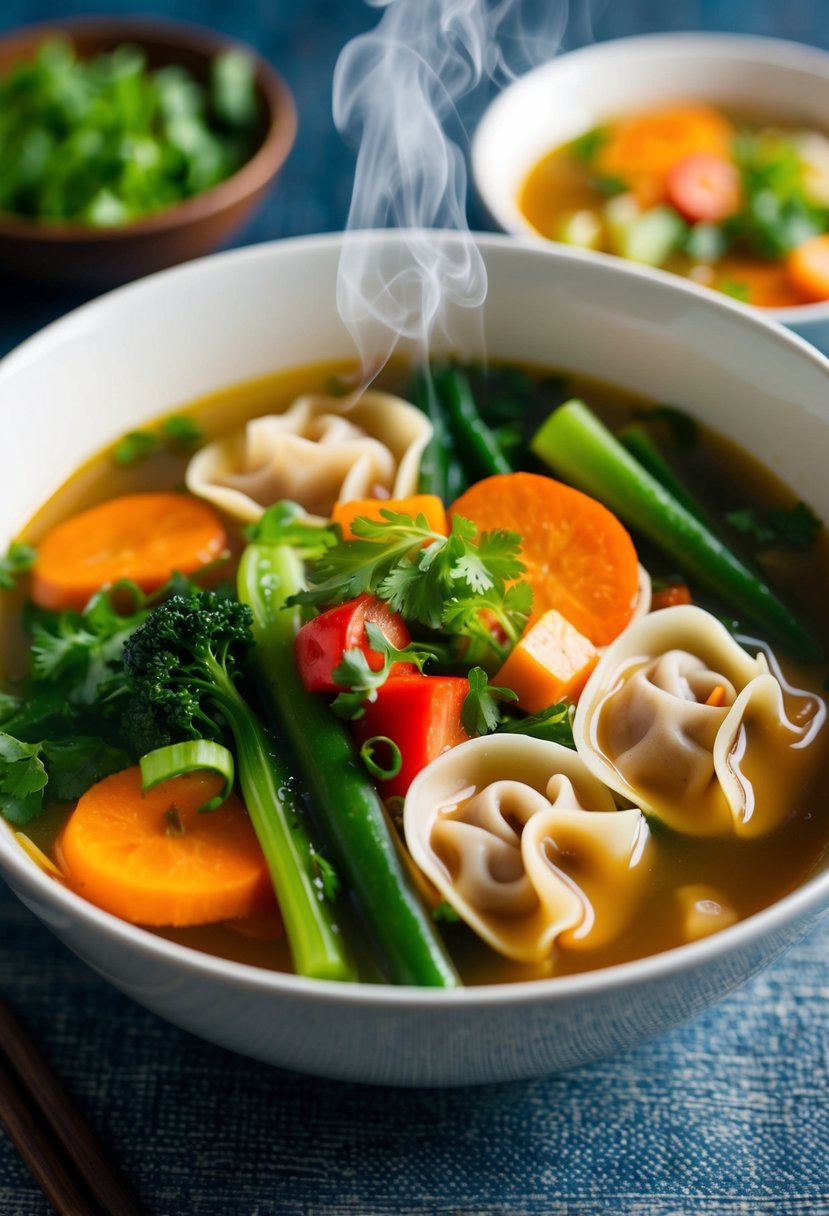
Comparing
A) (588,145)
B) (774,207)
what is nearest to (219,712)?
(774,207)

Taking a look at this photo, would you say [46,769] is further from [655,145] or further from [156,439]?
[655,145]

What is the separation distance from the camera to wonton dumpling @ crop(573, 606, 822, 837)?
7.84 feet

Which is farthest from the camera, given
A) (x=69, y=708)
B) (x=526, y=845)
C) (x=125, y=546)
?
(x=125, y=546)

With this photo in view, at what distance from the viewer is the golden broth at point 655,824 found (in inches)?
85.1

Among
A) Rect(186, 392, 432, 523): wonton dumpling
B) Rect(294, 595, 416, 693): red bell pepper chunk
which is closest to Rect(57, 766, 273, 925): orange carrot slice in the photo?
Rect(294, 595, 416, 693): red bell pepper chunk

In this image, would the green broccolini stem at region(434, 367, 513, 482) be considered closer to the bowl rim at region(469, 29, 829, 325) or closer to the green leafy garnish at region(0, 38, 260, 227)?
the green leafy garnish at region(0, 38, 260, 227)

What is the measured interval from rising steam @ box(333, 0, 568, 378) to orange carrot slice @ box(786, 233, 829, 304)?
1.09 metres

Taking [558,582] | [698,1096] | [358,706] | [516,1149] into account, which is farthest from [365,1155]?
[558,582]

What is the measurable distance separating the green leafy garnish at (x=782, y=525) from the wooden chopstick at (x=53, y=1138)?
1.90 metres

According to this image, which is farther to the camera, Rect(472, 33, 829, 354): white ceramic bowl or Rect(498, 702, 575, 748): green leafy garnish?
Rect(472, 33, 829, 354): white ceramic bowl

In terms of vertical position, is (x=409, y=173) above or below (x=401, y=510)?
above

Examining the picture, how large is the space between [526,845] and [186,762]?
637 millimetres

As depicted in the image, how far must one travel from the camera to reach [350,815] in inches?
85.9

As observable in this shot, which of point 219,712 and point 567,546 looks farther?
point 567,546
